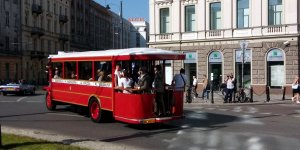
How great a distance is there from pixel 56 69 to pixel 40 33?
6036cm

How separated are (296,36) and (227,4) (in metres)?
6.81

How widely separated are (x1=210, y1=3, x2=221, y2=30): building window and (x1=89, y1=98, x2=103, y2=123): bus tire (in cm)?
2566

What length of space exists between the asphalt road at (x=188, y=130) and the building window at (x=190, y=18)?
23.6m

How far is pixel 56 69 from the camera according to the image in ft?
67.1

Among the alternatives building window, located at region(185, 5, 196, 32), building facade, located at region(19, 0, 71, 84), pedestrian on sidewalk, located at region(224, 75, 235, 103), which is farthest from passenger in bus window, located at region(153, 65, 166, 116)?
building facade, located at region(19, 0, 71, 84)

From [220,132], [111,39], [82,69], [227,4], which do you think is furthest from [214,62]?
[111,39]

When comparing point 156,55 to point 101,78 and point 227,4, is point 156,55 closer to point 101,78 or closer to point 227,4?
point 101,78

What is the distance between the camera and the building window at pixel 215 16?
40.8m

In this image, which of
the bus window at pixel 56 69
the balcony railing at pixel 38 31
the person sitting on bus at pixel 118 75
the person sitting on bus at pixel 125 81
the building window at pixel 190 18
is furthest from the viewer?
the balcony railing at pixel 38 31

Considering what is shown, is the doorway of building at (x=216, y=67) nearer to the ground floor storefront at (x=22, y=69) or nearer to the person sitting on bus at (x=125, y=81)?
the person sitting on bus at (x=125, y=81)

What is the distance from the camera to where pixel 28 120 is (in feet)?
56.6

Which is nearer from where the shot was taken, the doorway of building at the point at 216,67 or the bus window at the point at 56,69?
the bus window at the point at 56,69

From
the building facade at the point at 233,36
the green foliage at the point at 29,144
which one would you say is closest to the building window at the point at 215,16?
the building facade at the point at 233,36

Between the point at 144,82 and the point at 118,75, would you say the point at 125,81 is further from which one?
the point at 144,82
